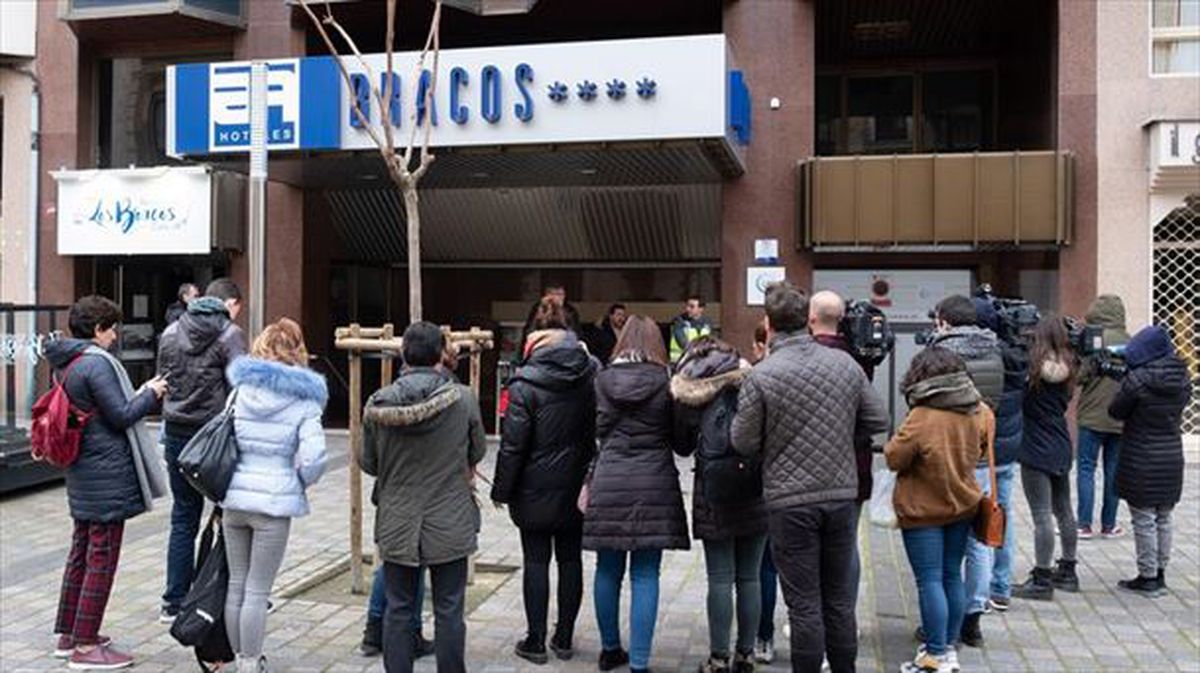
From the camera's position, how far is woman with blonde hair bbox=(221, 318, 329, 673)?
15.8 feet

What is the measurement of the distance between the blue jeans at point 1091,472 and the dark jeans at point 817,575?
4418 millimetres

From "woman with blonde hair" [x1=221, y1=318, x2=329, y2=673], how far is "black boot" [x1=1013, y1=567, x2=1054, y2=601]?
4528 millimetres

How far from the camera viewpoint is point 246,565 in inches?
195

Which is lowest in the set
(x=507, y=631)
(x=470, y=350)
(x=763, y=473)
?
(x=507, y=631)

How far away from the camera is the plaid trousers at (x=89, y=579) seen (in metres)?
5.32

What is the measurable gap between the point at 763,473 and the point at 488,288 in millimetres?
12903

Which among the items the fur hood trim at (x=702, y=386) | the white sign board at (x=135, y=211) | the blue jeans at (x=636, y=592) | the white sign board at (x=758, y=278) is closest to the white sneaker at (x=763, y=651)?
the blue jeans at (x=636, y=592)

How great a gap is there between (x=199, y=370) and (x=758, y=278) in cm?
821

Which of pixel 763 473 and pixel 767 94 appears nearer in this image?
pixel 763 473

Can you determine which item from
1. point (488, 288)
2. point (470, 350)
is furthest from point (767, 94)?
point (470, 350)

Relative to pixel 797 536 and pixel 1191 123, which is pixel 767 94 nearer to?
pixel 1191 123

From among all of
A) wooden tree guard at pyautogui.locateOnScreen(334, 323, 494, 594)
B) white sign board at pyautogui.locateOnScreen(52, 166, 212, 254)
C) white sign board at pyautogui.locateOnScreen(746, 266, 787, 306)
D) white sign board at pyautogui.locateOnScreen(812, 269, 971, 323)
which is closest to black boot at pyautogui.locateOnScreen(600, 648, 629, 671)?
wooden tree guard at pyautogui.locateOnScreen(334, 323, 494, 594)

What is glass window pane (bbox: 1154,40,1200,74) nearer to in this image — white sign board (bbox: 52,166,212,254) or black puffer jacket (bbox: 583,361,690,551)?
black puffer jacket (bbox: 583,361,690,551)

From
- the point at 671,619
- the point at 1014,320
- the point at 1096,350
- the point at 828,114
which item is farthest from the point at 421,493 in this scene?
the point at 828,114
